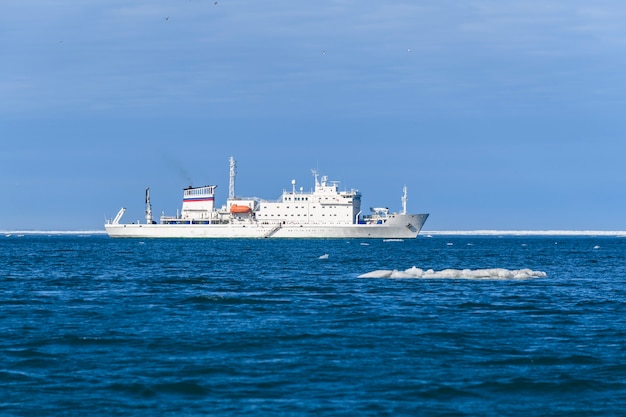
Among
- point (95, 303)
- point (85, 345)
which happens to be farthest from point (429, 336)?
point (95, 303)

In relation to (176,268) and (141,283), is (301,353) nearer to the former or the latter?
(141,283)

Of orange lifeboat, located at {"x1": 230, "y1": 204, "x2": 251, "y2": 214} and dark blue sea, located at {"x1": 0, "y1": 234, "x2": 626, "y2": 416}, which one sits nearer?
dark blue sea, located at {"x1": 0, "y1": 234, "x2": 626, "y2": 416}

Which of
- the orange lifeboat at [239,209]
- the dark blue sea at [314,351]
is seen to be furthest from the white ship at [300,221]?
the dark blue sea at [314,351]

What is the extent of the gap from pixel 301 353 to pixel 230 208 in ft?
417

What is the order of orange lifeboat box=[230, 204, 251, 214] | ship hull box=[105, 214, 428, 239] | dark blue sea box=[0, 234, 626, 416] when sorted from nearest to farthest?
1. dark blue sea box=[0, 234, 626, 416]
2. ship hull box=[105, 214, 428, 239]
3. orange lifeboat box=[230, 204, 251, 214]

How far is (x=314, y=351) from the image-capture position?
2166cm

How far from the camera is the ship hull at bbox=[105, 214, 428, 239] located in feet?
449

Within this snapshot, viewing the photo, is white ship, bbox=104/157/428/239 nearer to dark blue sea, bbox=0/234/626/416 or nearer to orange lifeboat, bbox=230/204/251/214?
orange lifeboat, bbox=230/204/251/214

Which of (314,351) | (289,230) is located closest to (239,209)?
(289,230)

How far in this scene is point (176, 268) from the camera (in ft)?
186

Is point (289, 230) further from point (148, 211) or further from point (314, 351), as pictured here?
point (314, 351)

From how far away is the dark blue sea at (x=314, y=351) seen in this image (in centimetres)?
1666

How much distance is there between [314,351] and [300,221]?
118120 millimetres

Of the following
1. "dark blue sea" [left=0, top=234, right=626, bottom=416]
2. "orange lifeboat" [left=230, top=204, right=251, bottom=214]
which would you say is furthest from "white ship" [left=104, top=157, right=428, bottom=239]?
"dark blue sea" [left=0, top=234, right=626, bottom=416]
